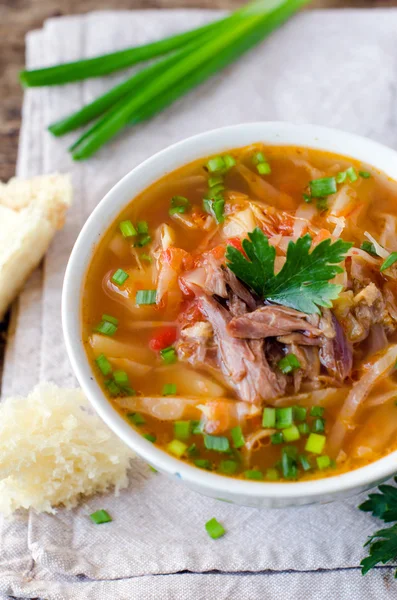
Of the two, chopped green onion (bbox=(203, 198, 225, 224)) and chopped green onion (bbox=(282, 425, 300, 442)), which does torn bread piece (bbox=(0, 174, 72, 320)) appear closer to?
chopped green onion (bbox=(203, 198, 225, 224))

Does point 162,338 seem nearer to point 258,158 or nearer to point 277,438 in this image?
point 277,438

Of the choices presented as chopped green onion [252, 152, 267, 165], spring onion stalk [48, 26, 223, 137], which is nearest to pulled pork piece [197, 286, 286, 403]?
chopped green onion [252, 152, 267, 165]

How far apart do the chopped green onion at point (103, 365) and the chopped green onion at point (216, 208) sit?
0.96 metres

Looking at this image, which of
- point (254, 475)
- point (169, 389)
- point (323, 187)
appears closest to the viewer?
point (254, 475)

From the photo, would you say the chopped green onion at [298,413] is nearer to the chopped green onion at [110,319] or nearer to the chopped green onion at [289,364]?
the chopped green onion at [289,364]

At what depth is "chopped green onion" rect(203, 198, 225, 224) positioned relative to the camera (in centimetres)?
371

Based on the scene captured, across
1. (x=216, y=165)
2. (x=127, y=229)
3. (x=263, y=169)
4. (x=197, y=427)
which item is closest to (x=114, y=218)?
(x=127, y=229)

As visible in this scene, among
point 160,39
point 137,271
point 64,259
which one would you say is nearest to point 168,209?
point 137,271

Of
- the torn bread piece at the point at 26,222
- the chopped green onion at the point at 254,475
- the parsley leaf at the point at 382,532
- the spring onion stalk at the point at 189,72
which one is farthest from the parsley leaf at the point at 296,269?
the spring onion stalk at the point at 189,72

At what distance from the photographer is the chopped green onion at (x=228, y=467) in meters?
3.04

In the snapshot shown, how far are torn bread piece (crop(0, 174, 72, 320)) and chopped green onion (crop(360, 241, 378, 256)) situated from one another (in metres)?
1.96

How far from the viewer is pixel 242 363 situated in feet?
10.5

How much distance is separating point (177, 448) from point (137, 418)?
0.24m

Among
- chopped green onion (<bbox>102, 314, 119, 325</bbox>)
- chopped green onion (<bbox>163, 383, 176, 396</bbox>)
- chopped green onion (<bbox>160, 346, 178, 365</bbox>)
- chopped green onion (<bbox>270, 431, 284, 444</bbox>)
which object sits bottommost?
chopped green onion (<bbox>270, 431, 284, 444</bbox>)
